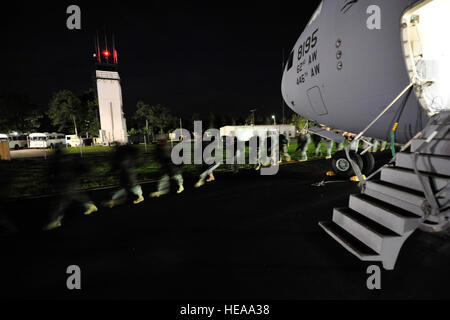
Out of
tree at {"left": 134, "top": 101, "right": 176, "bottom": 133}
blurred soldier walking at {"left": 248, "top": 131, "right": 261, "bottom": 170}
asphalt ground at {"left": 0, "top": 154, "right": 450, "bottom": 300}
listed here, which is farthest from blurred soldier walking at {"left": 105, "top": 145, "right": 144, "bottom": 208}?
tree at {"left": 134, "top": 101, "right": 176, "bottom": 133}

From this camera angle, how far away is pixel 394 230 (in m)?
2.94

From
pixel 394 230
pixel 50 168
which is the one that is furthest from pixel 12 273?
pixel 394 230

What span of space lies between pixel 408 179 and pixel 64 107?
54.9m

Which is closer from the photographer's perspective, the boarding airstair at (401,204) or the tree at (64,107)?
the boarding airstair at (401,204)

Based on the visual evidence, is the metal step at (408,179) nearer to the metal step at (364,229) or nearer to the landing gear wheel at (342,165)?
the metal step at (364,229)

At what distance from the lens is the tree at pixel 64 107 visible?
43.7 meters

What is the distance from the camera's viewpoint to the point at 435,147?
3293mm

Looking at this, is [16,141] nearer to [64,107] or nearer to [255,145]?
[64,107]

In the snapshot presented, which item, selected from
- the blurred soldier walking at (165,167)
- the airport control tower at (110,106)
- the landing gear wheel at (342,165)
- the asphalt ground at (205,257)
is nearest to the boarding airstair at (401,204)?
the asphalt ground at (205,257)

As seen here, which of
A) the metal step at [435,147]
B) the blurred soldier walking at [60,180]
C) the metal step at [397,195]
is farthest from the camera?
the blurred soldier walking at [60,180]

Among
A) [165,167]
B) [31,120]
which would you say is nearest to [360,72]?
[165,167]

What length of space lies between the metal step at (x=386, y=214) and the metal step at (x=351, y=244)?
1.41 ft

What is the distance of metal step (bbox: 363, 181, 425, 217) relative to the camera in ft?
9.68
